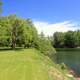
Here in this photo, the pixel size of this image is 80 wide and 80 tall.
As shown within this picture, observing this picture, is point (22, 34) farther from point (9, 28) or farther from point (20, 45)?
point (20, 45)

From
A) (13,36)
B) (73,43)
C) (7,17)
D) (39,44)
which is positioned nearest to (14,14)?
(7,17)

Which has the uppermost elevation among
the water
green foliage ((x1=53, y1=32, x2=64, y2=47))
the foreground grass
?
green foliage ((x1=53, y1=32, x2=64, y2=47))

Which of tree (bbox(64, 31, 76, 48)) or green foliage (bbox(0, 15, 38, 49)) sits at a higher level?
green foliage (bbox(0, 15, 38, 49))

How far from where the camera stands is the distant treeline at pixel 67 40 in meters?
119

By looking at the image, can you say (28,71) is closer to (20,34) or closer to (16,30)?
(16,30)

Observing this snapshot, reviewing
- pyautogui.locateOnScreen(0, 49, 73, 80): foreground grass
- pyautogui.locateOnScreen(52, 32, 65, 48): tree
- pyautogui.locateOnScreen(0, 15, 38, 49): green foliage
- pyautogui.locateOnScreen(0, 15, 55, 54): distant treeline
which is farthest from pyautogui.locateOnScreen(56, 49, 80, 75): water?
pyautogui.locateOnScreen(52, 32, 65, 48): tree

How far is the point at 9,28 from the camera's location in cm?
5444

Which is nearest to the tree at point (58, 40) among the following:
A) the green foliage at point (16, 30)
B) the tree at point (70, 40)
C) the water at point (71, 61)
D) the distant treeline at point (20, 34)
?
the tree at point (70, 40)

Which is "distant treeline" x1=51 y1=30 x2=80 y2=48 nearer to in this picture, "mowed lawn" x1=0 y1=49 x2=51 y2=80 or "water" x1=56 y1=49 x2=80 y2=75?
"water" x1=56 y1=49 x2=80 y2=75

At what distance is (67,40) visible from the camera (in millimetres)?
121500

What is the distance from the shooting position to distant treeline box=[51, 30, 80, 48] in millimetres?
118750

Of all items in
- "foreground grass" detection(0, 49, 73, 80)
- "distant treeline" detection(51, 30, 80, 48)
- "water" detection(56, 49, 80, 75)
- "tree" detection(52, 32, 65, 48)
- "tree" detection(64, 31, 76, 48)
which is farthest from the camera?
"tree" detection(52, 32, 65, 48)

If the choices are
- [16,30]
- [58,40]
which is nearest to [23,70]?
[16,30]

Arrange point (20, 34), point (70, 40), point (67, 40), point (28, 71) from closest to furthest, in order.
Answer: point (28, 71), point (20, 34), point (70, 40), point (67, 40)
